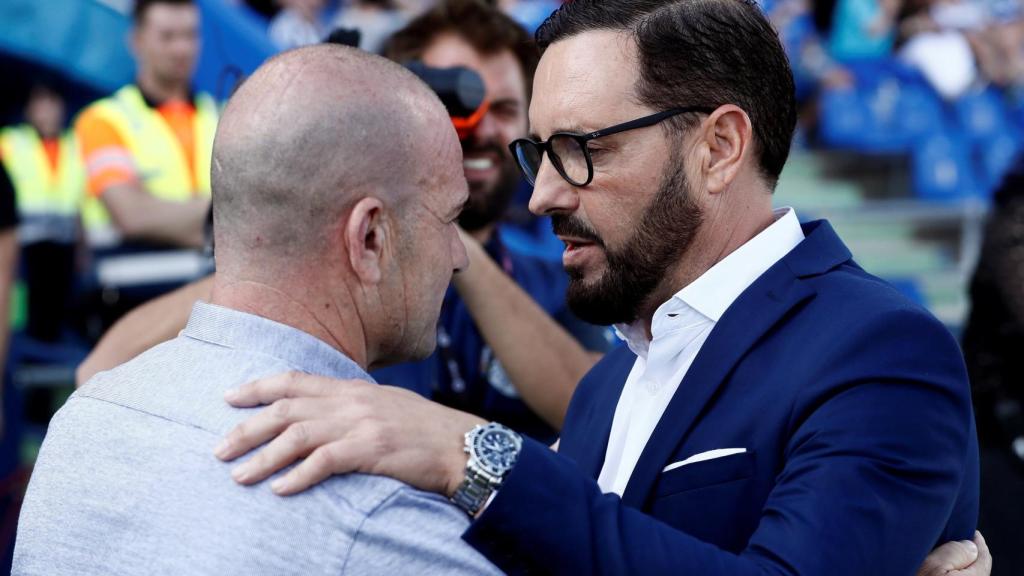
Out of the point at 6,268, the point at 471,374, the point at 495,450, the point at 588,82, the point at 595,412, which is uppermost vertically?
the point at 588,82

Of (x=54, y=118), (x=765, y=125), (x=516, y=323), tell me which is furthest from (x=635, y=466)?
(x=54, y=118)

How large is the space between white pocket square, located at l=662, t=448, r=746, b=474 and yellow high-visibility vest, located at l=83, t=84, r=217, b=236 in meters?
3.32

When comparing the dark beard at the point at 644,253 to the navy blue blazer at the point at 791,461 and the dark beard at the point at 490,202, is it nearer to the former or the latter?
the navy blue blazer at the point at 791,461

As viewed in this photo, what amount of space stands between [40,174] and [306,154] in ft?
20.4

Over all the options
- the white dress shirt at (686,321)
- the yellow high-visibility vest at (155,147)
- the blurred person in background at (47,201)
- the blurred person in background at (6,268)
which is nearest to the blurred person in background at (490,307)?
the white dress shirt at (686,321)

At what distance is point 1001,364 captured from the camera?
130 inches

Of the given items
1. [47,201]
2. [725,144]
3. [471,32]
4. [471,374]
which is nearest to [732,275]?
[725,144]

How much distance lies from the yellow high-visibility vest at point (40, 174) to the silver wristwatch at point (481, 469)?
5.67m

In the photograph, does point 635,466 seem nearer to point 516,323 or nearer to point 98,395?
point 98,395

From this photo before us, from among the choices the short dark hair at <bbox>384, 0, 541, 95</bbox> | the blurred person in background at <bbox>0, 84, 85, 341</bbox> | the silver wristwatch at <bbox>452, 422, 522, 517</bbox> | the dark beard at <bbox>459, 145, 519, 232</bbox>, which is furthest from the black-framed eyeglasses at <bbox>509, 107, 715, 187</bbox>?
the blurred person in background at <bbox>0, 84, 85, 341</bbox>

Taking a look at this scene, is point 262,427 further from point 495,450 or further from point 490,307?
point 490,307

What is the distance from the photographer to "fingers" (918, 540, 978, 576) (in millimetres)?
1856

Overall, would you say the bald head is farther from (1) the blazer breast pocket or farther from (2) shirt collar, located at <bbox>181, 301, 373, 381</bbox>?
(1) the blazer breast pocket

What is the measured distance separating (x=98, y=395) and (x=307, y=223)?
14.8 inches
